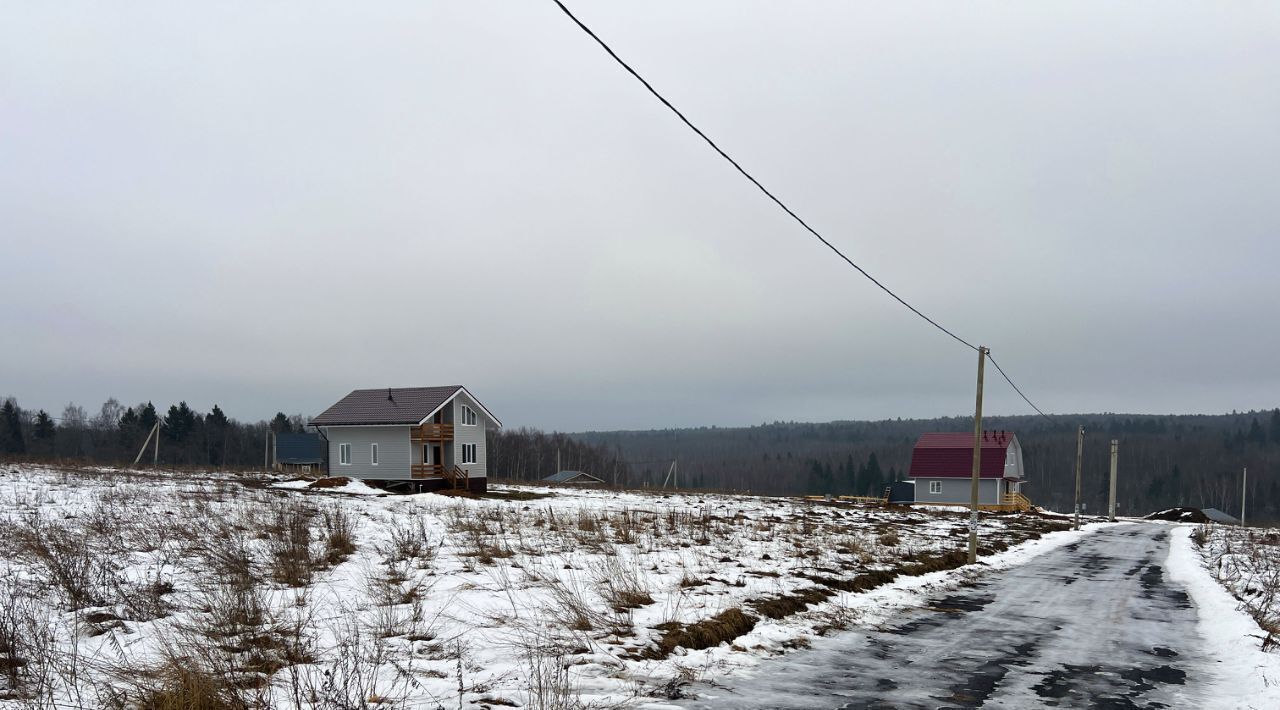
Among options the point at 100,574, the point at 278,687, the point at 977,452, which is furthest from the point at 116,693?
the point at 977,452

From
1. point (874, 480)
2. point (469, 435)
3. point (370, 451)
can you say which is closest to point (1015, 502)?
point (469, 435)

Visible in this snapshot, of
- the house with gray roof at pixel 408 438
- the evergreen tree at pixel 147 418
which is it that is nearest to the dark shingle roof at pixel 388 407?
the house with gray roof at pixel 408 438

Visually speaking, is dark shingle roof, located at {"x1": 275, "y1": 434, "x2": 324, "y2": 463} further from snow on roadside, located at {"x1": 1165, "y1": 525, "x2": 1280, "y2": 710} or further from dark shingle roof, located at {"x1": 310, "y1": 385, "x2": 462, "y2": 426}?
snow on roadside, located at {"x1": 1165, "y1": 525, "x2": 1280, "y2": 710}

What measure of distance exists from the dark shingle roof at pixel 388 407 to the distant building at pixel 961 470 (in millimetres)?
40880

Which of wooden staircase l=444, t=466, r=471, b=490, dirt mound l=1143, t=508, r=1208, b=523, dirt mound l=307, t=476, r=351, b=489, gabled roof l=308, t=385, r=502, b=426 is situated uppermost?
gabled roof l=308, t=385, r=502, b=426

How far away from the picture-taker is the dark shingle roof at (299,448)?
211 feet

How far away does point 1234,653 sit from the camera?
31.7 feet

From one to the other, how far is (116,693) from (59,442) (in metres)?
129

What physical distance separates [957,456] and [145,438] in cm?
9353

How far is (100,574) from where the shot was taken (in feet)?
32.7

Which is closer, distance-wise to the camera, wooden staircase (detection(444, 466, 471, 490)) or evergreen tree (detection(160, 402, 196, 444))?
wooden staircase (detection(444, 466, 471, 490))

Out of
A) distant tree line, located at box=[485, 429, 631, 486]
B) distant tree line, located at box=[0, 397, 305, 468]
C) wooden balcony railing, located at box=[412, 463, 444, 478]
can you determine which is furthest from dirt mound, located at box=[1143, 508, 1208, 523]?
distant tree line, located at box=[0, 397, 305, 468]

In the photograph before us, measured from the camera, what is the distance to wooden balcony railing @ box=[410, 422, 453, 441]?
4069 centimetres

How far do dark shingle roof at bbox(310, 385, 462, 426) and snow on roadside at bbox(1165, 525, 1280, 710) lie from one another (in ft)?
Result: 111
